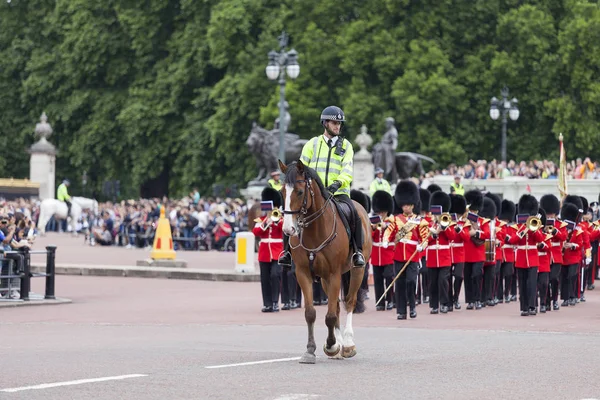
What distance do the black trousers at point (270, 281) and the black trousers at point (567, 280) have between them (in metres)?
4.20

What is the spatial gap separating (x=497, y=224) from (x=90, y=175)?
129 ft

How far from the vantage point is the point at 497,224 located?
22.2 meters

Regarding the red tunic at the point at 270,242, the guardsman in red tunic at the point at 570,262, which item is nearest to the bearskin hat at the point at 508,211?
the guardsman in red tunic at the point at 570,262

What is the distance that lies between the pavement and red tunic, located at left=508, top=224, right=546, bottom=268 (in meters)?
8.73

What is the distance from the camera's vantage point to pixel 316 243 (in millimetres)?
13273

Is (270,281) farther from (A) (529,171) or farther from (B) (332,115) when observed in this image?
(A) (529,171)

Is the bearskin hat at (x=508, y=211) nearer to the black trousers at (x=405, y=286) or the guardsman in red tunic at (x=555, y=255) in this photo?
the guardsman in red tunic at (x=555, y=255)

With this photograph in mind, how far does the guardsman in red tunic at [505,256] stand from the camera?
21562 mm

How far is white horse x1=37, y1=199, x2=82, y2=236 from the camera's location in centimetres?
4997

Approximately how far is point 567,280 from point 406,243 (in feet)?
11.0

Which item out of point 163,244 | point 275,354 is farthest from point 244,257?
point 275,354

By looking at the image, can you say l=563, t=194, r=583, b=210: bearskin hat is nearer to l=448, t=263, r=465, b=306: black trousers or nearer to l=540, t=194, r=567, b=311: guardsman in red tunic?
l=540, t=194, r=567, b=311: guardsman in red tunic

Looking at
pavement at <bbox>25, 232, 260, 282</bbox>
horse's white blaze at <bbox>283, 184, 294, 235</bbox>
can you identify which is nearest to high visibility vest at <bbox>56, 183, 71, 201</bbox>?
pavement at <bbox>25, 232, 260, 282</bbox>

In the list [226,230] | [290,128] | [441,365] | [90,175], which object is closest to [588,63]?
[290,128]
